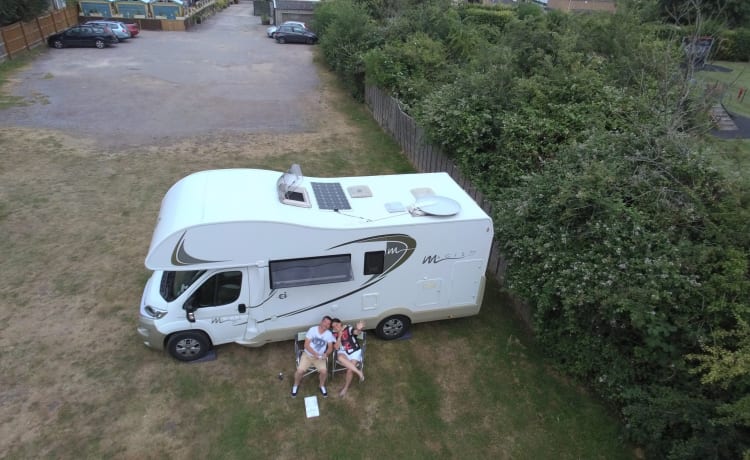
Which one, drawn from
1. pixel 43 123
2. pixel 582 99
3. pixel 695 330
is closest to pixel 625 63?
pixel 582 99

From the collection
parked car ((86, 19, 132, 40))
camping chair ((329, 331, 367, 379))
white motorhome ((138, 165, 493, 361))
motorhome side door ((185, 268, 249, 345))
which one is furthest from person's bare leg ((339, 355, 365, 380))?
parked car ((86, 19, 132, 40))

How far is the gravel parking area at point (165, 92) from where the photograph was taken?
55.2 ft

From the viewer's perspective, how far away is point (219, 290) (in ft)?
22.3

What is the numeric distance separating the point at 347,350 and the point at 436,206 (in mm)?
2716

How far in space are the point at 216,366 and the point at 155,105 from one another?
618 inches

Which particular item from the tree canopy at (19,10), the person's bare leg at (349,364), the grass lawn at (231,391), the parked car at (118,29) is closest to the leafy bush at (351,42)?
the grass lawn at (231,391)

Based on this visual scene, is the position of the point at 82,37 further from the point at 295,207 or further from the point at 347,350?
the point at 347,350

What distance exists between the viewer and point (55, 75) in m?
22.1

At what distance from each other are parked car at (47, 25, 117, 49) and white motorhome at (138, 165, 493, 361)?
28.0 meters

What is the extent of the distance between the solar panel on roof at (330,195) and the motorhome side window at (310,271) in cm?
85

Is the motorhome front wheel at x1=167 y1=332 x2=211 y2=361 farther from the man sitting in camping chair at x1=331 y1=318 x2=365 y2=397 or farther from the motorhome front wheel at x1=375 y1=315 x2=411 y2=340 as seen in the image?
the motorhome front wheel at x1=375 y1=315 x2=411 y2=340

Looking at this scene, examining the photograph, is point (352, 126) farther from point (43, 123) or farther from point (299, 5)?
point (299, 5)

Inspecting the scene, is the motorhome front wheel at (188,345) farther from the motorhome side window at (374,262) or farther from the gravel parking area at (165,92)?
the gravel parking area at (165,92)

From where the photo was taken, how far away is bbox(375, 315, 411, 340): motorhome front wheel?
7.79 meters
